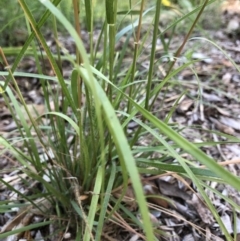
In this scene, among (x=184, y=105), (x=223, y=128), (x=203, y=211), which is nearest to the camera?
(x=203, y=211)

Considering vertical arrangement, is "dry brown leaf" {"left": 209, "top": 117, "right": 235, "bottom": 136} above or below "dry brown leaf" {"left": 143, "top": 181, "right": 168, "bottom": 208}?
below

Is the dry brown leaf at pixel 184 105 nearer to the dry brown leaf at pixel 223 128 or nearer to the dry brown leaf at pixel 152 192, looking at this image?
the dry brown leaf at pixel 223 128

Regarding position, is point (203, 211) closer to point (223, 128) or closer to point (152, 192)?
point (152, 192)

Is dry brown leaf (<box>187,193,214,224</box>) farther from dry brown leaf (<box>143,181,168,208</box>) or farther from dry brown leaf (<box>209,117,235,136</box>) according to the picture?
dry brown leaf (<box>209,117,235,136</box>)

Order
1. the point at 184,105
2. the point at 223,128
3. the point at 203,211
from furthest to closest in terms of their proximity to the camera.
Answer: the point at 184,105 < the point at 223,128 < the point at 203,211

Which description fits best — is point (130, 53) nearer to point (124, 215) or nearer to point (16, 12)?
point (16, 12)

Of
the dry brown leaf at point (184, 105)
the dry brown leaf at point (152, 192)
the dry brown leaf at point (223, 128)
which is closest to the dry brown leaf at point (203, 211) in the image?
the dry brown leaf at point (152, 192)

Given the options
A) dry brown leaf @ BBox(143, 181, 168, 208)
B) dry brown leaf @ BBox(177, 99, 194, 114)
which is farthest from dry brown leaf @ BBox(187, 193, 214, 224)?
dry brown leaf @ BBox(177, 99, 194, 114)

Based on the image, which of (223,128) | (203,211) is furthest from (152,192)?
(223,128)

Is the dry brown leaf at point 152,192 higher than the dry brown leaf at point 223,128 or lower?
higher

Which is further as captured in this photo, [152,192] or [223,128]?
[223,128]

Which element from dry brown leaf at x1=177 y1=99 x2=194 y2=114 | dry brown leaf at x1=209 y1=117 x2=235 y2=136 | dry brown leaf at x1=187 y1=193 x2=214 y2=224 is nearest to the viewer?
dry brown leaf at x1=187 y1=193 x2=214 y2=224
